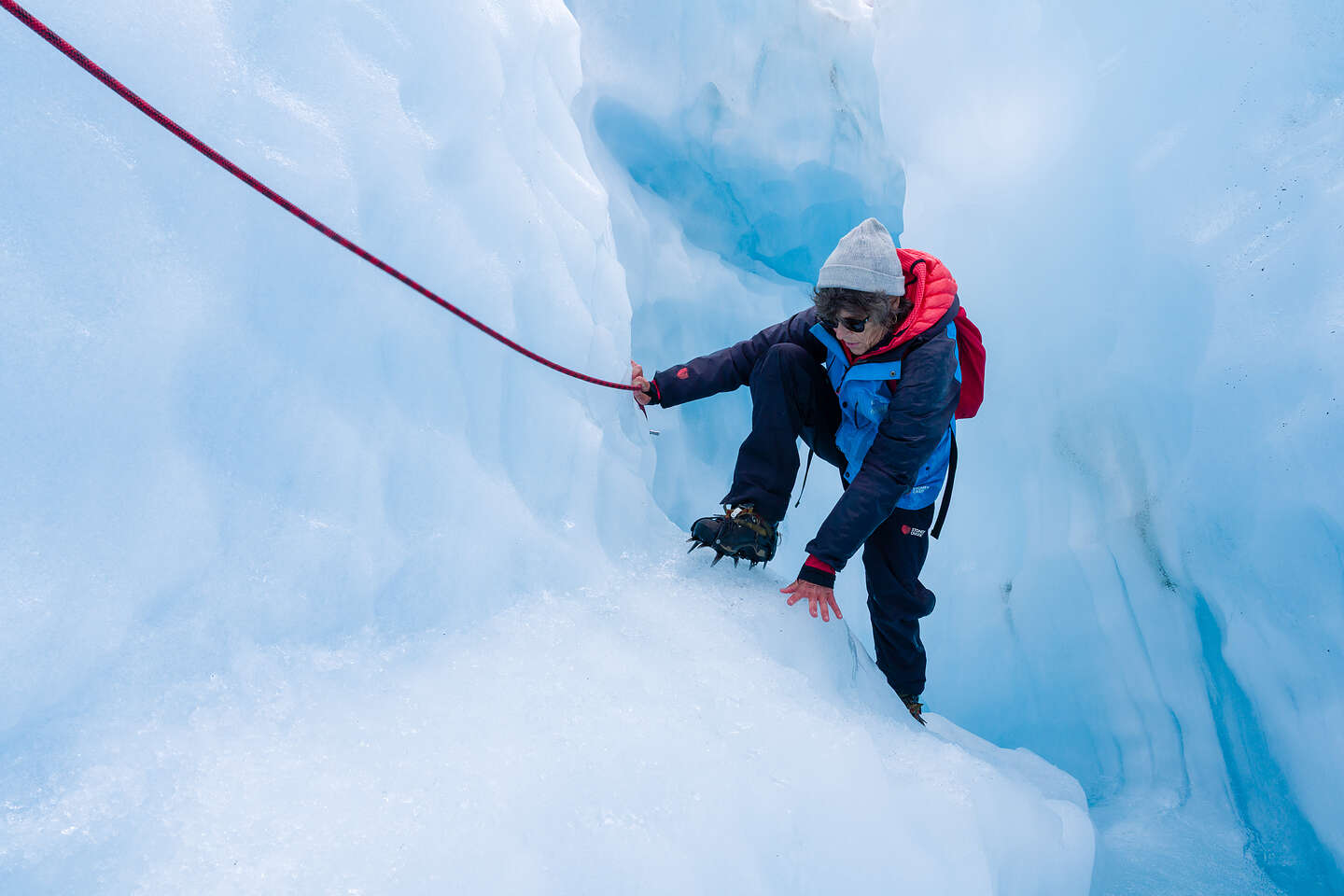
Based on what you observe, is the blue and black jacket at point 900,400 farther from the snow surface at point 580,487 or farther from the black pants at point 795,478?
the snow surface at point 580,487

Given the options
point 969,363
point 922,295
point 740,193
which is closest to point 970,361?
point 969,363

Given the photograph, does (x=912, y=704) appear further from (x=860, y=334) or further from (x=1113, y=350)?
(x=1113, y=350)

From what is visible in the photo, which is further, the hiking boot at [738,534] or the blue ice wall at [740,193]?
the blue ice wall at [740,193]

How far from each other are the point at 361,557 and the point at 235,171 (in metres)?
0.51

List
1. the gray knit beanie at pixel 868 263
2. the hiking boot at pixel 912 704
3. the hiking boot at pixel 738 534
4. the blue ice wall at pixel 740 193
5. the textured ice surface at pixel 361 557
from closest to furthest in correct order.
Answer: the textured ice surface at pixel 361 557 < the gray knit beanie at pixel 868 263 < the hiking boot at pixel 738 534 < the hiking boot at pixel 912 704 < the blue ice wall at pixel 740 193

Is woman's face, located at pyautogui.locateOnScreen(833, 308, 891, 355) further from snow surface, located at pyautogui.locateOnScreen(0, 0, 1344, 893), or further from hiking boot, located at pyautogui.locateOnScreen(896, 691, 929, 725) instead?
hiking boot, located at pyautogui.locateOnScreen(896, 691, 929, 725)

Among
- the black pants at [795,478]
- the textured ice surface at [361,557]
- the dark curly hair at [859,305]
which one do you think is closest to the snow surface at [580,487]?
the textured ice surface at [361,557]

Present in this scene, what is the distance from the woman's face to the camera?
1486 millimetres

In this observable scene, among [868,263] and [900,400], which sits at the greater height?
[868,263]

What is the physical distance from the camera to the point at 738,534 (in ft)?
5.28

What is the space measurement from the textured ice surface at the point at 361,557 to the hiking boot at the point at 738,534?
0.19ft

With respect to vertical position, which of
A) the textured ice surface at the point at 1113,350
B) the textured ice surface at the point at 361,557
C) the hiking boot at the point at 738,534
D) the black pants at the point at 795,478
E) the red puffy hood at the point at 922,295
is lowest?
the textured ice surface at the point at 361,557

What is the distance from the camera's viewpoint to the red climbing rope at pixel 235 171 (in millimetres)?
788

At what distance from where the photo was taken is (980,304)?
2.81 m
